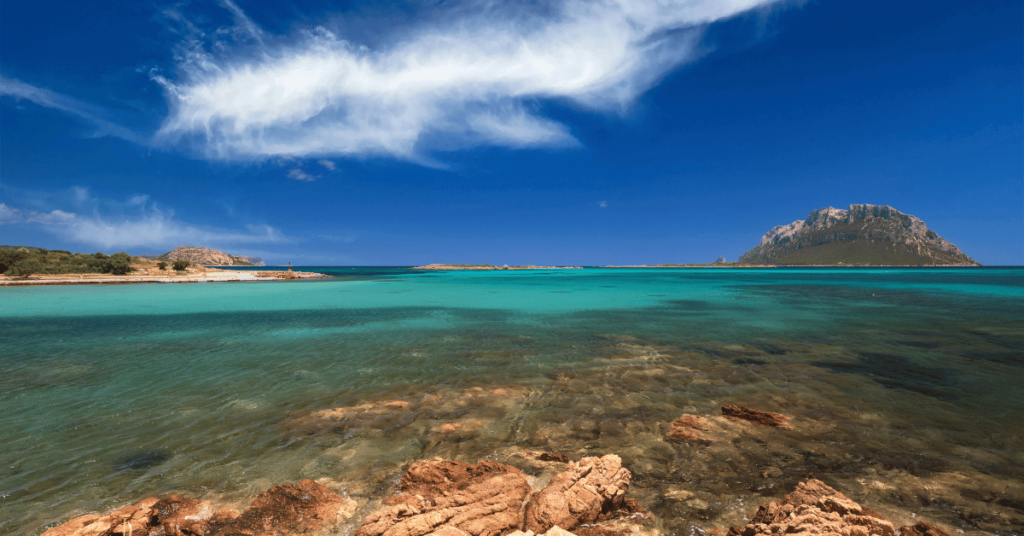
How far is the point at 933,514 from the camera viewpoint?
15.0 ft

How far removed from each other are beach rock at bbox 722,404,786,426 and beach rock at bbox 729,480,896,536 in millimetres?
2888

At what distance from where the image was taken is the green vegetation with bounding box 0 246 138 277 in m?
57.1

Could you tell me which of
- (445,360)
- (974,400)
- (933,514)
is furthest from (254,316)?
(974,400)

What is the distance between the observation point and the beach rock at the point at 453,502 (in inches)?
163

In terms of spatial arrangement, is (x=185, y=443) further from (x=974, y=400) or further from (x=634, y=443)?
(x=974, y=400)

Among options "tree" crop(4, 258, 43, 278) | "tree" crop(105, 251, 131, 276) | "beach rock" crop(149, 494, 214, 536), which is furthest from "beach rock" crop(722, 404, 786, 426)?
"tree" crop(105, 251, 131, 276)

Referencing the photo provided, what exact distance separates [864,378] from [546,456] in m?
9.99

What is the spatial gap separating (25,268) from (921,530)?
299ft

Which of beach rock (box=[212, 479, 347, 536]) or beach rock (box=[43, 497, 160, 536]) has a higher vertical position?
beach rock (box=[43, 497, 160, 536])

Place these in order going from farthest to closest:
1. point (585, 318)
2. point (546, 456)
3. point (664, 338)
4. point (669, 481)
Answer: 1. point (585, 318)
2. point (664, 338)
3. point (546, 456)
4. point (669, 481)

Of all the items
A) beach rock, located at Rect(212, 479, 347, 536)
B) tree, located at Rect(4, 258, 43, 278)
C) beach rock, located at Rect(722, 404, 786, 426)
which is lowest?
beach rock, located at Rect(212, 479, 347, 536)

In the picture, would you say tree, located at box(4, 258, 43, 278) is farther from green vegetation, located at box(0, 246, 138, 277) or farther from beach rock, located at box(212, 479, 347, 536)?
beach rock, located at box(212, 479, 347, 536)

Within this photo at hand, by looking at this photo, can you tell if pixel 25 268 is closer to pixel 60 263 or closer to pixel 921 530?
pixel 60 263

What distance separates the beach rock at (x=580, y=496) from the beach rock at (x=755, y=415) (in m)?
3.90
